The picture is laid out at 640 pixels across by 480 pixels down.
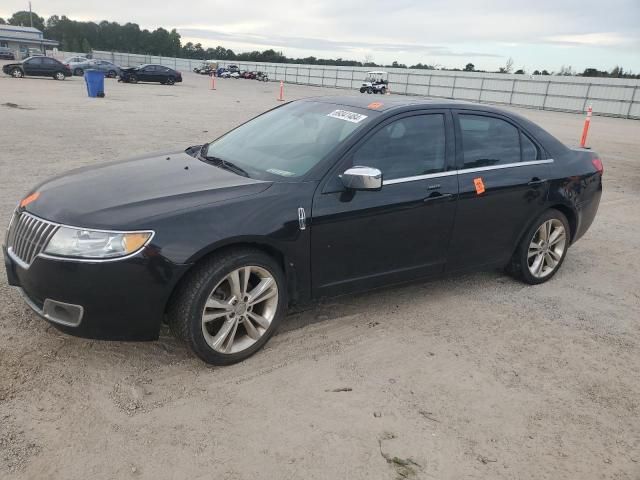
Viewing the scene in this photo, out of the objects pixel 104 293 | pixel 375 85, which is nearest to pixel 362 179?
pixel 104 293

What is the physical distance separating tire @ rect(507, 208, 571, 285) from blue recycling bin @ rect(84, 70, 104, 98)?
71.8 feet

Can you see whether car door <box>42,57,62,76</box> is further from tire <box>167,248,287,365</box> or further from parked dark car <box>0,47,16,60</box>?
tire <box>167,248,287,365</box>

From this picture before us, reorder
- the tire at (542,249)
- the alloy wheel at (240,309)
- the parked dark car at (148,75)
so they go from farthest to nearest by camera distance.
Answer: the parked dark car at (148,75) < the tire at (542,249) < the alloy wheel at (240,309)

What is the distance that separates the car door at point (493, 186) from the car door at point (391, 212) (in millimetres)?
146

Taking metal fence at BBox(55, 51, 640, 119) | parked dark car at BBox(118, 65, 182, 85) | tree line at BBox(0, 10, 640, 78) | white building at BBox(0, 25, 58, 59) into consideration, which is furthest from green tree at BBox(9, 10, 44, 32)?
parked dark car at BBox(118, 65, 182, 85)

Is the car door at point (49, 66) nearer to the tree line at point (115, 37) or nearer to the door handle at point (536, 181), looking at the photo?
the door handle at point (536, 181)

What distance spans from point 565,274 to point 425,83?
47.6m

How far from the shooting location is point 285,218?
3.33 metres

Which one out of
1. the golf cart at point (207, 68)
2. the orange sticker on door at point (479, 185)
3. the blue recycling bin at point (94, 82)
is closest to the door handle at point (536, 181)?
the orange sticker on door at point (479, 185)

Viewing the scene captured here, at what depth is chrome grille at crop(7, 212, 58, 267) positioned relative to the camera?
9.78ft

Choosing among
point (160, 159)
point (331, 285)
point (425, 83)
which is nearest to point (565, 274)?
point (331, 285)

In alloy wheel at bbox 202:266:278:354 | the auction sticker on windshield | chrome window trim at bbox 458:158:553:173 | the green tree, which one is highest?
the green tree

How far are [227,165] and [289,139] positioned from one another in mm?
525

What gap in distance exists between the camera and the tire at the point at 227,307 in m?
3.07
